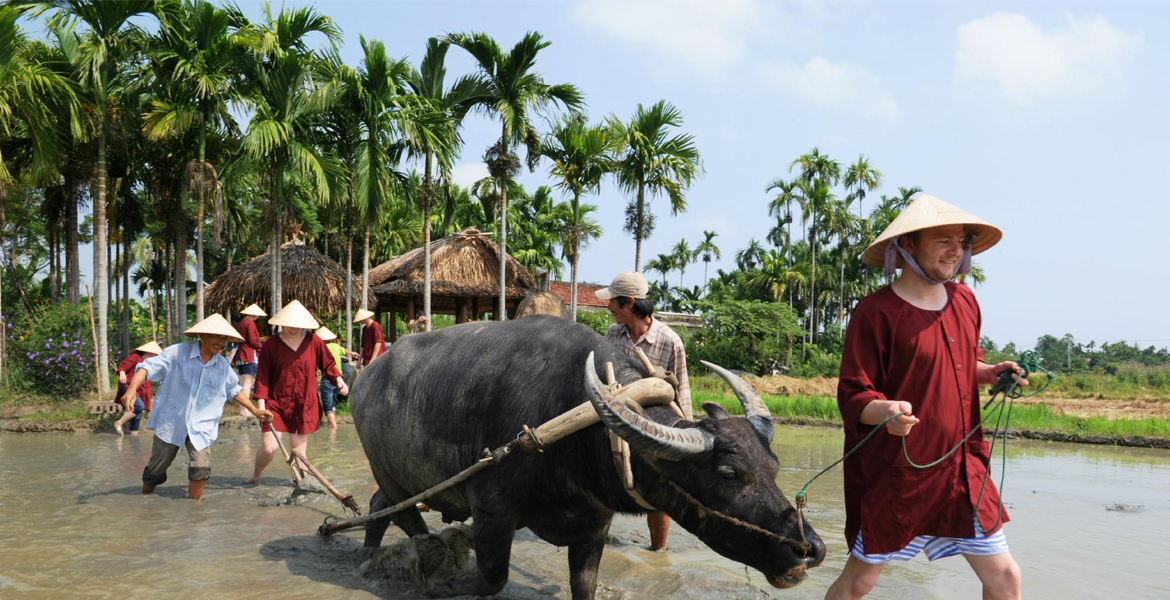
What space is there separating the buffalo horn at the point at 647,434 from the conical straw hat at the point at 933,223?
91 centimetres

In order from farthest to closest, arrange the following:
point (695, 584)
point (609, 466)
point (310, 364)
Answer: point (310, 364) → point (695, 584) → point (609, 466)

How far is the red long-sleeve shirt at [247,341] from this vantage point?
8.91m

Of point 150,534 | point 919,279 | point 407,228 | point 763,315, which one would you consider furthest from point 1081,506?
point 407,228

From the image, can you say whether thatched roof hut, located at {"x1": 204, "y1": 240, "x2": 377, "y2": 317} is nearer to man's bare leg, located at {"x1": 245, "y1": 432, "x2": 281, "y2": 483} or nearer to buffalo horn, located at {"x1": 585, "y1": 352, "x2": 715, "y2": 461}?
man's bare leg, located at {"x1": 245, "y1": 432, "x2": 281, "y2": 483}

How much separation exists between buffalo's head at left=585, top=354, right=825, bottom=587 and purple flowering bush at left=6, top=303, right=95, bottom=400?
12307 mm

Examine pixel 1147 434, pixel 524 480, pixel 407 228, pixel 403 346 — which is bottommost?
pixel 1147 434

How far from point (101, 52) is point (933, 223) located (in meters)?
14.1

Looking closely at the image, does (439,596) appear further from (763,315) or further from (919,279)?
(763,315)

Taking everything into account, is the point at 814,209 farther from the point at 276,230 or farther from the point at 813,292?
the point at 276,230

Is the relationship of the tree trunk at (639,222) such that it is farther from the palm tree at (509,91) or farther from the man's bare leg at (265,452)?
the man's bare leg at (265,452)

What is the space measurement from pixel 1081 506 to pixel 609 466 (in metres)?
5.97

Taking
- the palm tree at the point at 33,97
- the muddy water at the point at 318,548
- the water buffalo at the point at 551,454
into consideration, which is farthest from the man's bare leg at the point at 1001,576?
the palm tree at the point at 33,97

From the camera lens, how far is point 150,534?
514cm

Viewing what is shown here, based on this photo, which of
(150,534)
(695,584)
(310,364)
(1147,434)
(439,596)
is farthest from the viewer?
(1147,434)
